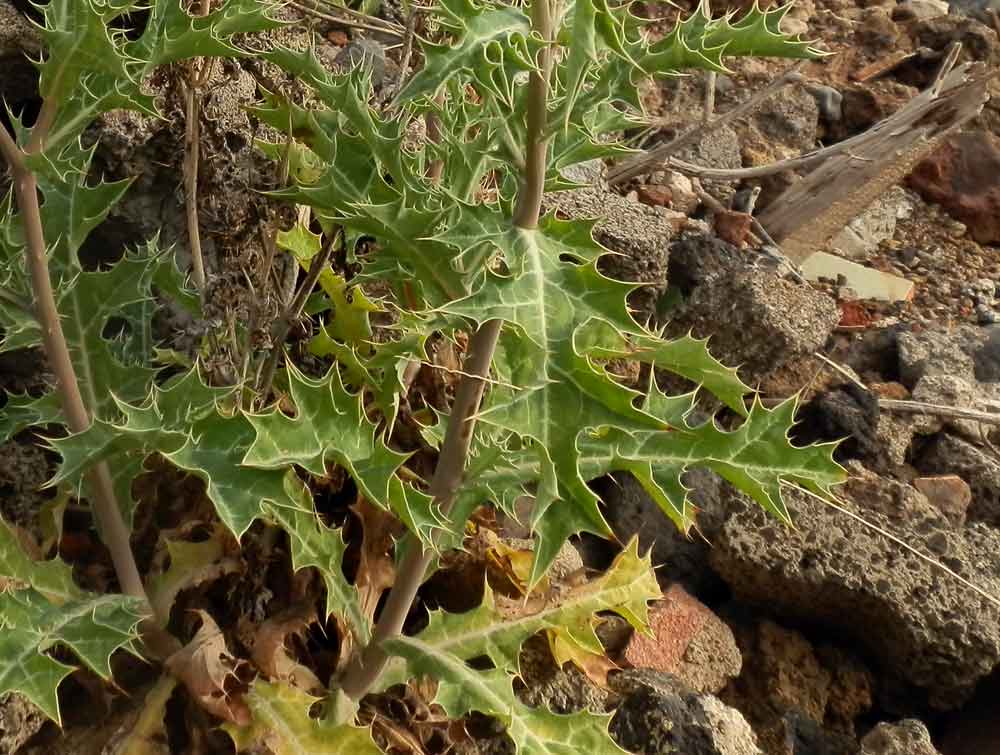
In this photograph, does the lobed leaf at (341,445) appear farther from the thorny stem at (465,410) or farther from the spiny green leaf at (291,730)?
the spiny green leaf at (291,730)

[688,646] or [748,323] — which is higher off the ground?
[748,323]

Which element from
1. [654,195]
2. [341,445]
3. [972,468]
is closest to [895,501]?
[972,468]

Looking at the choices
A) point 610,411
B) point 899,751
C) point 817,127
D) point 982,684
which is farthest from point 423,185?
point 817,127

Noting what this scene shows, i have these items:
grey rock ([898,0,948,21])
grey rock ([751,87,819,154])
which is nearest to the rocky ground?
grey rock ([751,87,819,154])

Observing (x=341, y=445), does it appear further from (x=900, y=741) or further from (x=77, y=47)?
(x=900, y=741)

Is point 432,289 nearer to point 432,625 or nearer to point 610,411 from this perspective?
point 610,411

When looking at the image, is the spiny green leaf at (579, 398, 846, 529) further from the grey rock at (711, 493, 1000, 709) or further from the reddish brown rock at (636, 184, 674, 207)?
the reddish brown rock at (636, 184, 674, 207)

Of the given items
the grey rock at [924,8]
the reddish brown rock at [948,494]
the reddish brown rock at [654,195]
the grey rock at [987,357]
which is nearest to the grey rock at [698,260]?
the reddish brown rock at [654,195]

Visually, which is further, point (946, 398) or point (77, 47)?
Result: point (946, 398)
